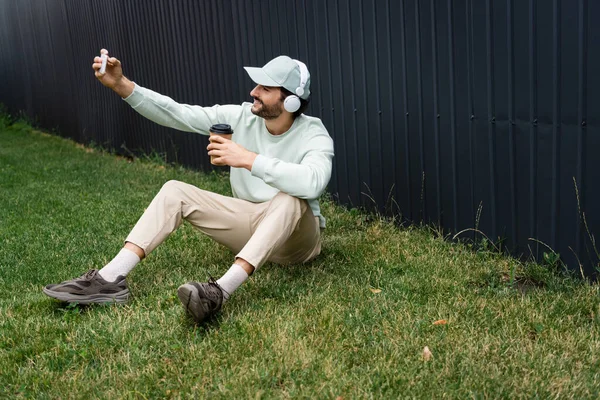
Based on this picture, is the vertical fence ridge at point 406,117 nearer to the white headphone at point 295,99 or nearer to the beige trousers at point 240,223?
the beige trousers at point 240,223

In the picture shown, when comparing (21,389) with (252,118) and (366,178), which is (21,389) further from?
(366,178)

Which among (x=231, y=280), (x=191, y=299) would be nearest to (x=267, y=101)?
(x=231, y=280)

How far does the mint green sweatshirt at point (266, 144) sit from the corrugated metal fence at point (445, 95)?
1.03 m

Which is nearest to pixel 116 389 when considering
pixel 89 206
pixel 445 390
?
pixel 445 390

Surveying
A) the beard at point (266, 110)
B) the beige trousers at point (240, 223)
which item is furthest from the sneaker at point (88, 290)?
the beard at point (266, 110)

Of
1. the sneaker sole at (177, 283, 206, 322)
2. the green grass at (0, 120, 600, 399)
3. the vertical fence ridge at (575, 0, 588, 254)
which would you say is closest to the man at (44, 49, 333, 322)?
the sneaker sole at (177, 283, 206, 322)

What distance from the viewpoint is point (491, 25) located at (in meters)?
4.79

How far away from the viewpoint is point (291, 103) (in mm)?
4574

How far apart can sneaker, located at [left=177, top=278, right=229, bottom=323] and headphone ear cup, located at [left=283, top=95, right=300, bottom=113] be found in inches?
46.4

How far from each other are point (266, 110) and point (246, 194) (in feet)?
1.84

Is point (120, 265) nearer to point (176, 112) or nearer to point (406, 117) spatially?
point (176, 112)

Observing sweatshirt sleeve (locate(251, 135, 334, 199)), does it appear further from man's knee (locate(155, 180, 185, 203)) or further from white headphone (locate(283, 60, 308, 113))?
man's knee (locate(155, 180, 185, 203))

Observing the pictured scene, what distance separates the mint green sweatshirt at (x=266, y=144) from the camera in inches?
167

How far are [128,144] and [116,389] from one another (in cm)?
775
